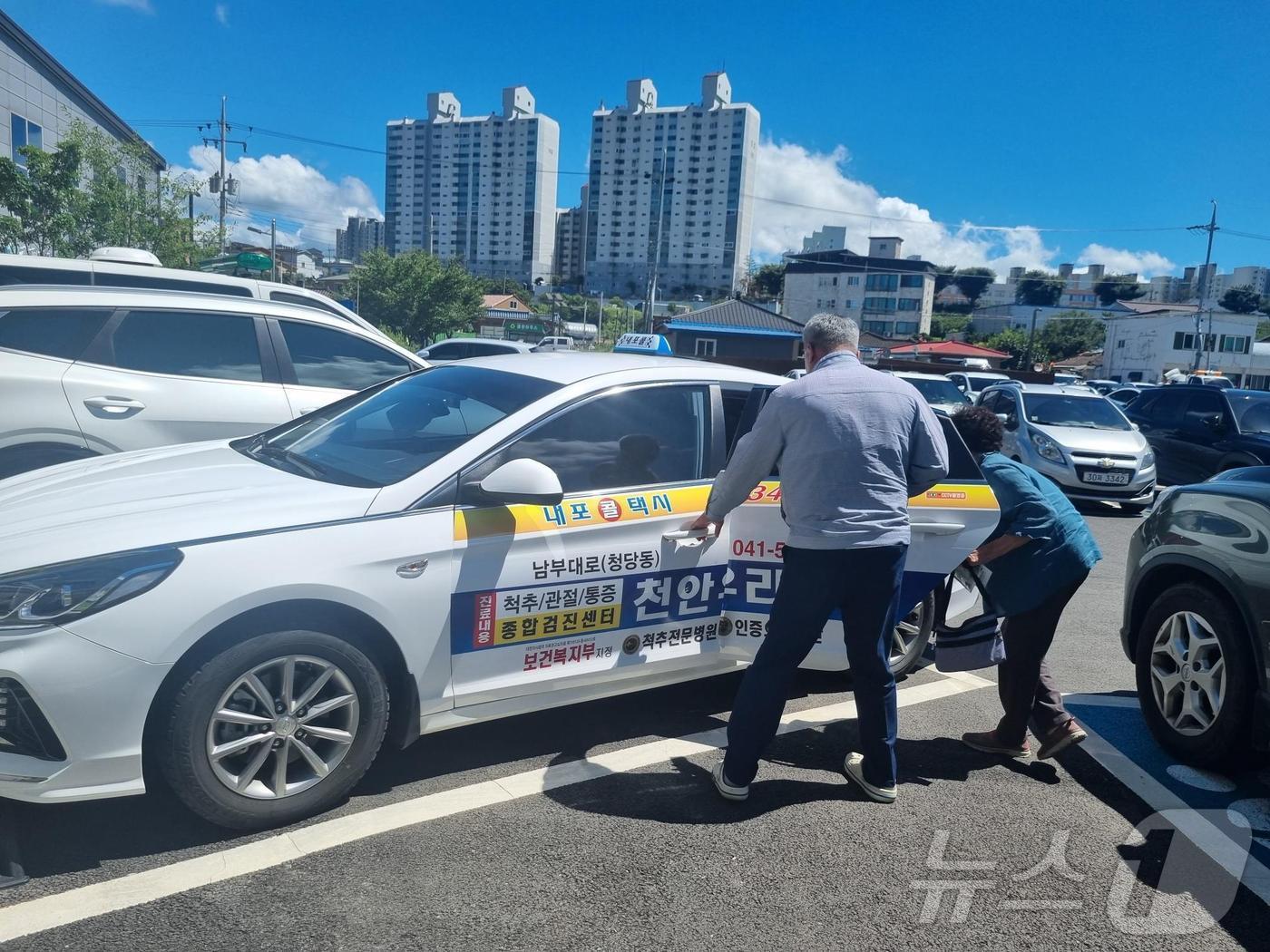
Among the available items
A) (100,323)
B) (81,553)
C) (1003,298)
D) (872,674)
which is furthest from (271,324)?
(1003,298)

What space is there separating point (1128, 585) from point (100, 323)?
5.86 meters

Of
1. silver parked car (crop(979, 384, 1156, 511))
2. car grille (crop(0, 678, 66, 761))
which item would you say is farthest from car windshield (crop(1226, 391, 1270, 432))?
car grille (crop(0, 678, 66, 761))

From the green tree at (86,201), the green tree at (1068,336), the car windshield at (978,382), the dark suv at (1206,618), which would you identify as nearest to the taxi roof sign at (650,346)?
the dark suv at (1206,618)

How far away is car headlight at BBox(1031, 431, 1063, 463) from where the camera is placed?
1234 cm

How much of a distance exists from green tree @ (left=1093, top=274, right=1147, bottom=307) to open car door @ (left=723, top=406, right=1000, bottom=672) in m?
136

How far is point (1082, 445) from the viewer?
12.2 m

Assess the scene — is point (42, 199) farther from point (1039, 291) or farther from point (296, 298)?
point (1039, 291)

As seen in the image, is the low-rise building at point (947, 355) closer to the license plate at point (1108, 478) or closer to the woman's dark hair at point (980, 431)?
the license plate at point (1108, 478)

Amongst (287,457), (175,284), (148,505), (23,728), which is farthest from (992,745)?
(175,284)

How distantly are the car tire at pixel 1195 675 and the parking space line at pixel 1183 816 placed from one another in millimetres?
225

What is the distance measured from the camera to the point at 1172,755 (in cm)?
414

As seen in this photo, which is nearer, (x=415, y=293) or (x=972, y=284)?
(x=415, y=293)

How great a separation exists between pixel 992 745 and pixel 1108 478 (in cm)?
917

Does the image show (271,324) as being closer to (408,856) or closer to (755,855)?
(408,856)
